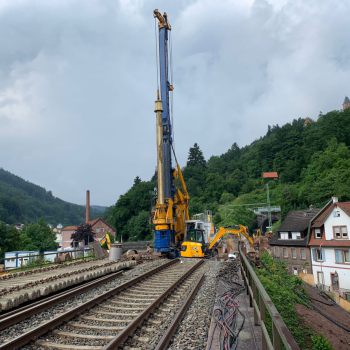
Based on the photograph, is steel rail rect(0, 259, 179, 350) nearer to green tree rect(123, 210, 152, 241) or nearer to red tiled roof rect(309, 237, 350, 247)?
red tiled roof rect(309, 237, 350, 247)

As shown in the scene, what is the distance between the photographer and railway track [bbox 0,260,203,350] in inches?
218

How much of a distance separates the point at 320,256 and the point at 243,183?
2899 inches

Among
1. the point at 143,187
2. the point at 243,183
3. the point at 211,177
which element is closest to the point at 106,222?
the point at 143,187

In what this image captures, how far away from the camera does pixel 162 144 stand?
2472 centimetres

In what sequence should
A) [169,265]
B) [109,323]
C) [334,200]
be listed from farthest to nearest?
[334,200]
[169,265]
[109,323]

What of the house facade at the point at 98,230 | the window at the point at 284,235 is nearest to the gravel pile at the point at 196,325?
the window at the point at 284,235

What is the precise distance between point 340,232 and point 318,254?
3832 mm

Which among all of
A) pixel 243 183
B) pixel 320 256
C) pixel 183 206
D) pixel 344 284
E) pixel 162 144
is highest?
pixel 243 183

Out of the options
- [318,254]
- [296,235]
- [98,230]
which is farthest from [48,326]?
[98,230]

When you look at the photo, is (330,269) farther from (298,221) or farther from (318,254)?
(298,221)

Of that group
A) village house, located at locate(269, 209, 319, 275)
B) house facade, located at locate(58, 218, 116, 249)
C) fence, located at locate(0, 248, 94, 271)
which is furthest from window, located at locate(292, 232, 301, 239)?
house facade, located at locate(58, 218, 116, 249)

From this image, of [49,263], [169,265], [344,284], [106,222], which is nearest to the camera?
[169,265]

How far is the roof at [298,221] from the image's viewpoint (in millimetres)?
39625

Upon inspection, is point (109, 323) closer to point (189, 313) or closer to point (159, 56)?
point (189, 313)
